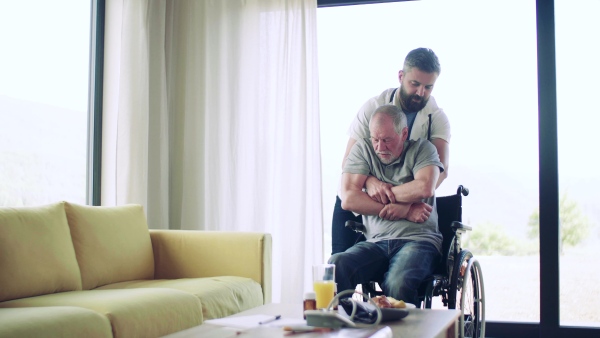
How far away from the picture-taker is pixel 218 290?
3.30 m

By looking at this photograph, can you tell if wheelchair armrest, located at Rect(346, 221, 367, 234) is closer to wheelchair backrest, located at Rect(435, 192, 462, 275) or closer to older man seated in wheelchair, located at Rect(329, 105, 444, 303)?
older man seated in wheelchair, located at Rect(329, 105, 444, 303)

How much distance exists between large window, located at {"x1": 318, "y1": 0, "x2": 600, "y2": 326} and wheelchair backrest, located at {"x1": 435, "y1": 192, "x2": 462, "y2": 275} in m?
0.58

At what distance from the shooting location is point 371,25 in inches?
183

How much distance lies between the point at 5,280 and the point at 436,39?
9.51 ft

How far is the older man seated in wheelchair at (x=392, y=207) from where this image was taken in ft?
11.4

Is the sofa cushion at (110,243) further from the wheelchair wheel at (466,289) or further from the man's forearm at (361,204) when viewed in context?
the wheelchair wheel at (466,289)

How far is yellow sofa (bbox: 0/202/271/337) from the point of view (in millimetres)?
2596

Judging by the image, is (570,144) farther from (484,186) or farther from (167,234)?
(167,234)

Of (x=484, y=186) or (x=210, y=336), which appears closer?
(x=210, y=336)

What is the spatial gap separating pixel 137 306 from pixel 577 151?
273 centimetres

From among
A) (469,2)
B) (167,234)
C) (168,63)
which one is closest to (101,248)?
(167,234)

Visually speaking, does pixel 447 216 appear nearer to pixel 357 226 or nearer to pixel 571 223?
pixel 357 226

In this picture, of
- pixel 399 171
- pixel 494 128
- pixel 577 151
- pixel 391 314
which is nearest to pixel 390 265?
pixel 399 171

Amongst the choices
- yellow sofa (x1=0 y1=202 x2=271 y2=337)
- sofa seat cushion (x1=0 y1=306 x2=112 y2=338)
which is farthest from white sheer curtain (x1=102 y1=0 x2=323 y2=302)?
sofa seat cushion (x1=0 y1=306 x2=112 y2=338)
